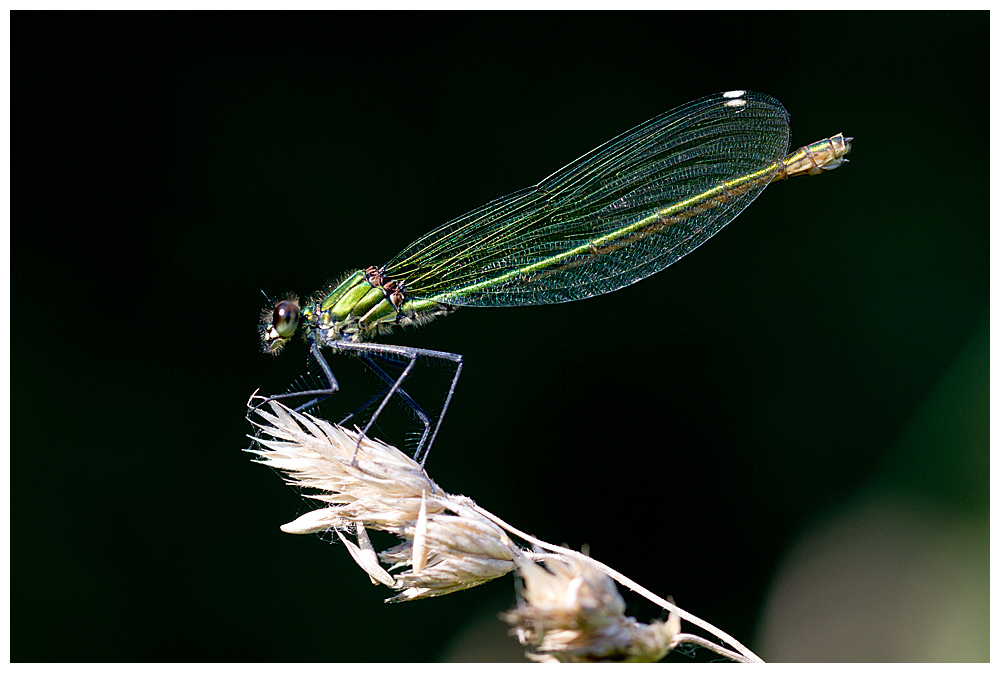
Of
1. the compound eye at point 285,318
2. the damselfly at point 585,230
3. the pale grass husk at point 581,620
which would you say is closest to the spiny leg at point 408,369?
the damselfly at point 585,230

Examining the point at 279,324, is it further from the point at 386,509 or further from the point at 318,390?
the point at 386,509

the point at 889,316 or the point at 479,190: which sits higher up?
the point at 479,190

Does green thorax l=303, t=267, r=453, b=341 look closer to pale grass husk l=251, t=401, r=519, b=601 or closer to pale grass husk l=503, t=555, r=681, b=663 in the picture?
pale grass husk l=251, t=401, r=519, b=601

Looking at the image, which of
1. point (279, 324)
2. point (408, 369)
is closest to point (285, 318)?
point (279, 324)

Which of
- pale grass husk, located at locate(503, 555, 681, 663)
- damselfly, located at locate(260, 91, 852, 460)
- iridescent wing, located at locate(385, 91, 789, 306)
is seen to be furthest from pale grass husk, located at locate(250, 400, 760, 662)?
iridescent wing, located at locate(385, 91, 789, 306)

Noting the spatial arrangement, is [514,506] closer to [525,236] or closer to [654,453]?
[654,453]

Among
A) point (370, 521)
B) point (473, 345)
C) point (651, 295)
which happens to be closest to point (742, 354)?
point (651, 295)
